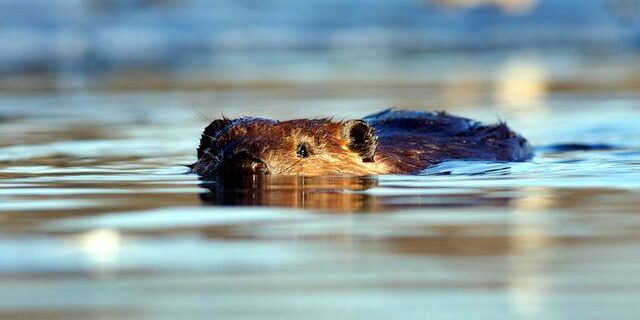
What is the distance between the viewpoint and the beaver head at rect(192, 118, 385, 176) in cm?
746

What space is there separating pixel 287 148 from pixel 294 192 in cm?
74

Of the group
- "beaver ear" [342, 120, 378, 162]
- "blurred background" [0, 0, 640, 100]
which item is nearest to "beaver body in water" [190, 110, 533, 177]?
"beaver ear" [342, 120, 378, 162]

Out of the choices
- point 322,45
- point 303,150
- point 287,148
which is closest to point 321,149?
point 303,150

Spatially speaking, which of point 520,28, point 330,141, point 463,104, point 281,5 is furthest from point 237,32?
point 330,141

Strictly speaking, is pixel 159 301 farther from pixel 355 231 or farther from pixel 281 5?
pixel 281 5

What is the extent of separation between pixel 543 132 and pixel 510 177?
4.50 m

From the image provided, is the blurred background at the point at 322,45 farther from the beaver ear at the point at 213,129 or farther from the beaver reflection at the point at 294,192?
the beaver reflection at the point at 294,192

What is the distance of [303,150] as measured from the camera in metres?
7.79

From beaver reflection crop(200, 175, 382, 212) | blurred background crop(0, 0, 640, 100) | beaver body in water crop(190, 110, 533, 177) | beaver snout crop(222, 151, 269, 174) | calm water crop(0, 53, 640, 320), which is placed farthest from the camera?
blurred background crop(0, 0, 640, 100)

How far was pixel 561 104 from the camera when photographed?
49.0 ft

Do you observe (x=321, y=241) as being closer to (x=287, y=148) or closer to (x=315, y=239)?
(x=315, y=239)

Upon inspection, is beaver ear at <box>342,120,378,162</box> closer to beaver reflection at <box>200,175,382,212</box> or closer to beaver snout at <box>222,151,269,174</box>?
beaver reflection at <box>200,175,382,212</box>

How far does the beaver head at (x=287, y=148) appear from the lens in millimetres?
7457

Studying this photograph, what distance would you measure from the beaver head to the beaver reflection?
3.5 inches
